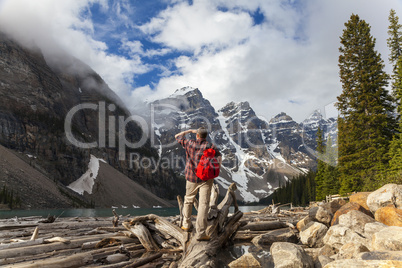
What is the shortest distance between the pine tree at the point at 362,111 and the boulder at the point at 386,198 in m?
17.6

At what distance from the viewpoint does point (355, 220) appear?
10.1 metres

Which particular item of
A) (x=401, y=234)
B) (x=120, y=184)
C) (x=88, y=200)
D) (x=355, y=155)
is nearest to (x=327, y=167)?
(x=355, y=155)

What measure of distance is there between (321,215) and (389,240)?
20.8ft

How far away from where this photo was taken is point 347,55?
32281mm

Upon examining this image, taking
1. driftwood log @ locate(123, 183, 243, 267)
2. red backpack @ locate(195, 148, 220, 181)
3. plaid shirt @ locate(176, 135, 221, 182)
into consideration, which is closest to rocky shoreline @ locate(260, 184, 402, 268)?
driftwood log @ locate(123, 183, 243, 267)

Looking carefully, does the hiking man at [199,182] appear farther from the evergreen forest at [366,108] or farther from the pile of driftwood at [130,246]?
the evergreen forest at [366,108]

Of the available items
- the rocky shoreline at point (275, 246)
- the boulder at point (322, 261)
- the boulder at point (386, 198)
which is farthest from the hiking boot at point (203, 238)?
the boulder at point (386, 198)

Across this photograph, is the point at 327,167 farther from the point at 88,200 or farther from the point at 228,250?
the point at 88,200

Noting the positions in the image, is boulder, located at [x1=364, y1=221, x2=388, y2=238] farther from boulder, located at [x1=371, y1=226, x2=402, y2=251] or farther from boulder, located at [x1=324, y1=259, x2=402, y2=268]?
boulder, located at [x1=324, y1=259, x2=402, y2=268]

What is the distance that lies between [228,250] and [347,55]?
31439 mm

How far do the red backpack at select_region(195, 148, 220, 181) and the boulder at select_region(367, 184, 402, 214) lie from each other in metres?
8.14

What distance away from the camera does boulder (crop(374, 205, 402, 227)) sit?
925cm

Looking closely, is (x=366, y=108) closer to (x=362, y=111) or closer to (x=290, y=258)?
(x=362, y=111)

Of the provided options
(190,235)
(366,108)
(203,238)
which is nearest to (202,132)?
(203,238)
